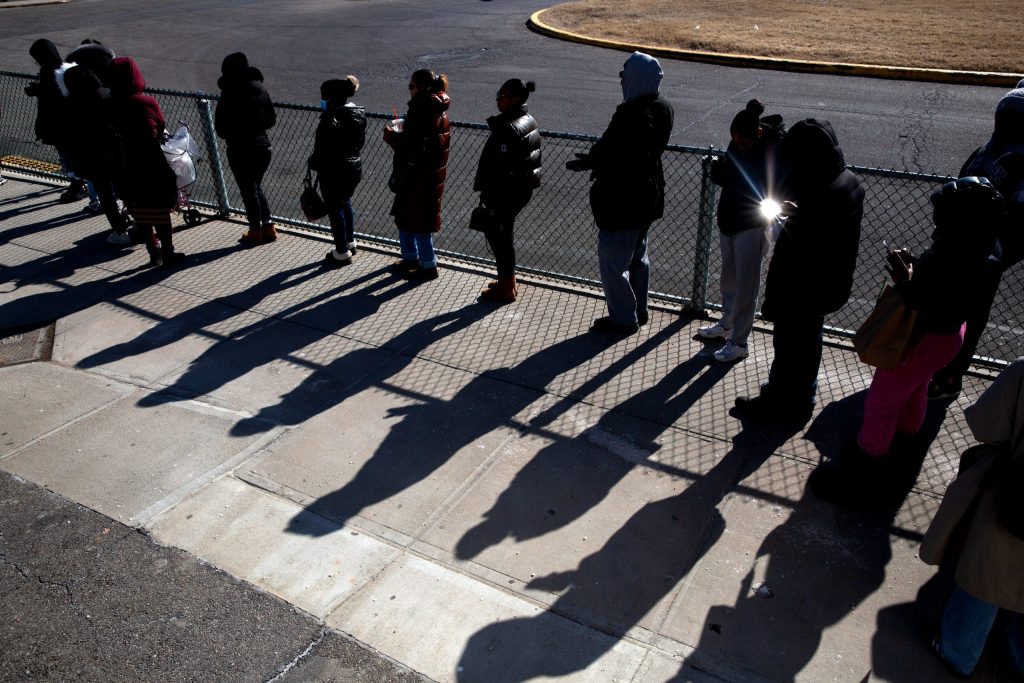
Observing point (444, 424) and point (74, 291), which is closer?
point (444, 424)

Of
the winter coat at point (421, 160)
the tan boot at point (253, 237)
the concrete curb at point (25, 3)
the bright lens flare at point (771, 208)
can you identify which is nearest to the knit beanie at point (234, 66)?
the tan boot at point (253, 237)

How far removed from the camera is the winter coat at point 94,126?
293 inches

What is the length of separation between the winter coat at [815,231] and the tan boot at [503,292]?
2467 millimetres

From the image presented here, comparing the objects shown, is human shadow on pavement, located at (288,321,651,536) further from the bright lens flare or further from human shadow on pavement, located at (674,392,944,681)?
human shadow on pavement, located at (674,392,944,681)

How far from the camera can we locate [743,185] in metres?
5.11

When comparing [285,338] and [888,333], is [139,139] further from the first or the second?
[888,333]

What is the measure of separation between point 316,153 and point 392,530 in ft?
13.0

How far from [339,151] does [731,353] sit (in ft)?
11.9

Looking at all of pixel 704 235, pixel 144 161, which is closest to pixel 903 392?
pixel 704 235

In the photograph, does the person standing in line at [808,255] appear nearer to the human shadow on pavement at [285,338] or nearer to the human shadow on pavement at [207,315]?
the human shadow on pavement at [285,338]

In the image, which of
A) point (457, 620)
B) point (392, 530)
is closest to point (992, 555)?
point (457, 620)

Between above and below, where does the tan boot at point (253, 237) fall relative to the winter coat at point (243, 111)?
below

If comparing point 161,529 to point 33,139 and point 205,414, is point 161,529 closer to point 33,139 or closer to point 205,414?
point 205,414

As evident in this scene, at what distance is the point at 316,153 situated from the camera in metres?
7.11
